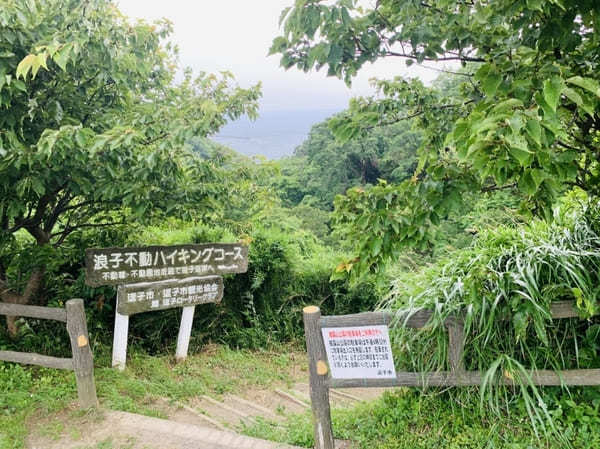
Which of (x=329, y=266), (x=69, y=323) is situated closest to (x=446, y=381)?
(x=69, y=323)

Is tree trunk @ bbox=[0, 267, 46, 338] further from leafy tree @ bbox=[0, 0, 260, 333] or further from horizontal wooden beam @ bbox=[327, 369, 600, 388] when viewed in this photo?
horizontal wooden beam @ bbox=[327, 369, 600, 388]

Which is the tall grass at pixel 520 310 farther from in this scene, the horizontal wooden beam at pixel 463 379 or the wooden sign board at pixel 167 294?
the wooden sign board at pixel 167 294

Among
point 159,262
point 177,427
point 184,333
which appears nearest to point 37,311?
point 159,262

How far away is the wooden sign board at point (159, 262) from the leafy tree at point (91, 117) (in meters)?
0.55

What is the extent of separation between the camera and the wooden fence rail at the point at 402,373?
257cm

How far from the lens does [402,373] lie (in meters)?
2.85

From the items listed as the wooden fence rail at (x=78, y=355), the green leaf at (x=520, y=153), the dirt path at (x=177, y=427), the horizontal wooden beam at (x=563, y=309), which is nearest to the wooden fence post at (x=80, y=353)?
the wooden fence rail at (x=78, y=355)

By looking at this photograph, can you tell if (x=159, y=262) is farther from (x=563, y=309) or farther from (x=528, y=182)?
(x=528, y=182)

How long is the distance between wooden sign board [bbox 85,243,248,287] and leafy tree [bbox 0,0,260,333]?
0.55 metres

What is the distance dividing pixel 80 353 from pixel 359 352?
2434 mm

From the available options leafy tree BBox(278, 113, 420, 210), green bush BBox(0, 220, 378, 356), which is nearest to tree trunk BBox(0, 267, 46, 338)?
green bush BBox(0, 220, 378, 356)

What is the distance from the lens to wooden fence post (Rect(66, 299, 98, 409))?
12.6 feet

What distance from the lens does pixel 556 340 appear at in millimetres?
2752

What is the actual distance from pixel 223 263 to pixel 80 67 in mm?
2860
